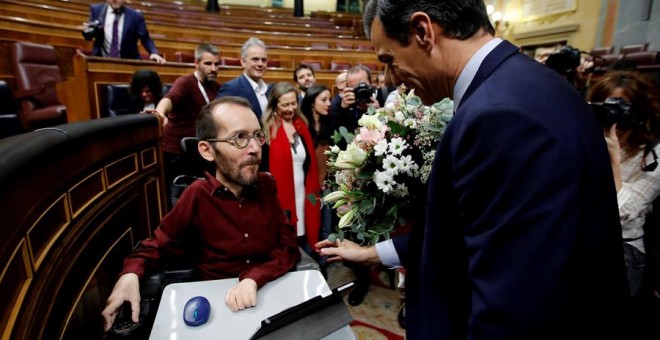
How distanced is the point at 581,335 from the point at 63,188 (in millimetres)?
1258

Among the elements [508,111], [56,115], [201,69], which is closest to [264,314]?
[508,111]

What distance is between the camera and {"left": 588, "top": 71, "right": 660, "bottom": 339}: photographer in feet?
4.78

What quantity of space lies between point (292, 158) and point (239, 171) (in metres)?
1.25

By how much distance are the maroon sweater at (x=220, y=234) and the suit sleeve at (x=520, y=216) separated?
2.90 feet

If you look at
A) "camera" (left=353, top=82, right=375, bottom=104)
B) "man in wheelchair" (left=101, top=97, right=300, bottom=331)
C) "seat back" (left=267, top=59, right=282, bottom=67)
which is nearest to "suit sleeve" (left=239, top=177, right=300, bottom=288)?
"man in wheelchair" (left=101, top=97, right=300, bottom=331)

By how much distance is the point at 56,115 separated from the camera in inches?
121

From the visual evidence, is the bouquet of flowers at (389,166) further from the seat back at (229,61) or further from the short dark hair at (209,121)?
the seat back at (229,61)

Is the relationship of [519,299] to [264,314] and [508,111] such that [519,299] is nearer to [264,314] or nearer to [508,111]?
[508,111]

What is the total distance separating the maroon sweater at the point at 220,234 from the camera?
4.54 feet

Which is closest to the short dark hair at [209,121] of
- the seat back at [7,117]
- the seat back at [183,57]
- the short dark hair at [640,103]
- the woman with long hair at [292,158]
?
the woman with long hair at [292,158]

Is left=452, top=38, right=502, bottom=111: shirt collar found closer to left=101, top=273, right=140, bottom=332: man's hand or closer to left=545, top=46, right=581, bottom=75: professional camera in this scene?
left=101, top=273, right=140, bottom=332: man's hand

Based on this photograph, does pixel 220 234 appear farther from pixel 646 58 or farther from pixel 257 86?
pixel 646 58

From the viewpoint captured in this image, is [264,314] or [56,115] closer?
[264,314]

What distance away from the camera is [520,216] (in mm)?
521
